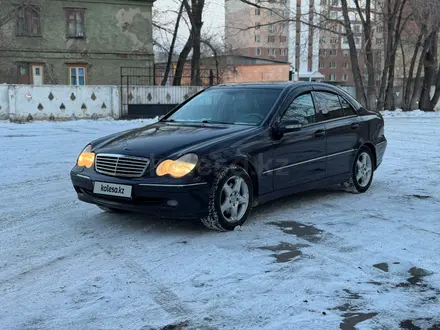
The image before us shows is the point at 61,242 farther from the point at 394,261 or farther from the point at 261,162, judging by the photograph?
the point at 394,261

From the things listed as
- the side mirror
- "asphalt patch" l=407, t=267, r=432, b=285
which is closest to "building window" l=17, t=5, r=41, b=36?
the side mirror

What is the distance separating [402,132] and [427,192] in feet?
32.9

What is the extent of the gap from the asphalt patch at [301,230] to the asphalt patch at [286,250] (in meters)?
0.28

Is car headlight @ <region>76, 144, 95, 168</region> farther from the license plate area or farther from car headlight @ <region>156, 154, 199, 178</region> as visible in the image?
car headlight @ <region>156, 154, 199, 178</region>

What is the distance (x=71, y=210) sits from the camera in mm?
6234

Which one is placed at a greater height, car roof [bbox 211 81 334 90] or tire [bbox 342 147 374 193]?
car roof [bbox 211 81 334 90]

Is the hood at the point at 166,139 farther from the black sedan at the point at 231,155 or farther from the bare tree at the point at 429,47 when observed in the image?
the bare tree at the point at 429,47

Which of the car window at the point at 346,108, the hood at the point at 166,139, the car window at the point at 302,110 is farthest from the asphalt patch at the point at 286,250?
the car window at the point at 346,108

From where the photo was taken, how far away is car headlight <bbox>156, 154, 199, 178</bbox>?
194 inches

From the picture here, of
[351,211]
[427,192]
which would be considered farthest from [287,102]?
[427,192]

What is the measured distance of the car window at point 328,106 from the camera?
6.63 m

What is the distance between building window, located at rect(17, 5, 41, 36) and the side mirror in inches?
1183

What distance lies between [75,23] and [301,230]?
31.7 meters

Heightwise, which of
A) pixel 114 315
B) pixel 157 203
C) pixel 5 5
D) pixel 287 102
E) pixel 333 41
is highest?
pixel 5 5
